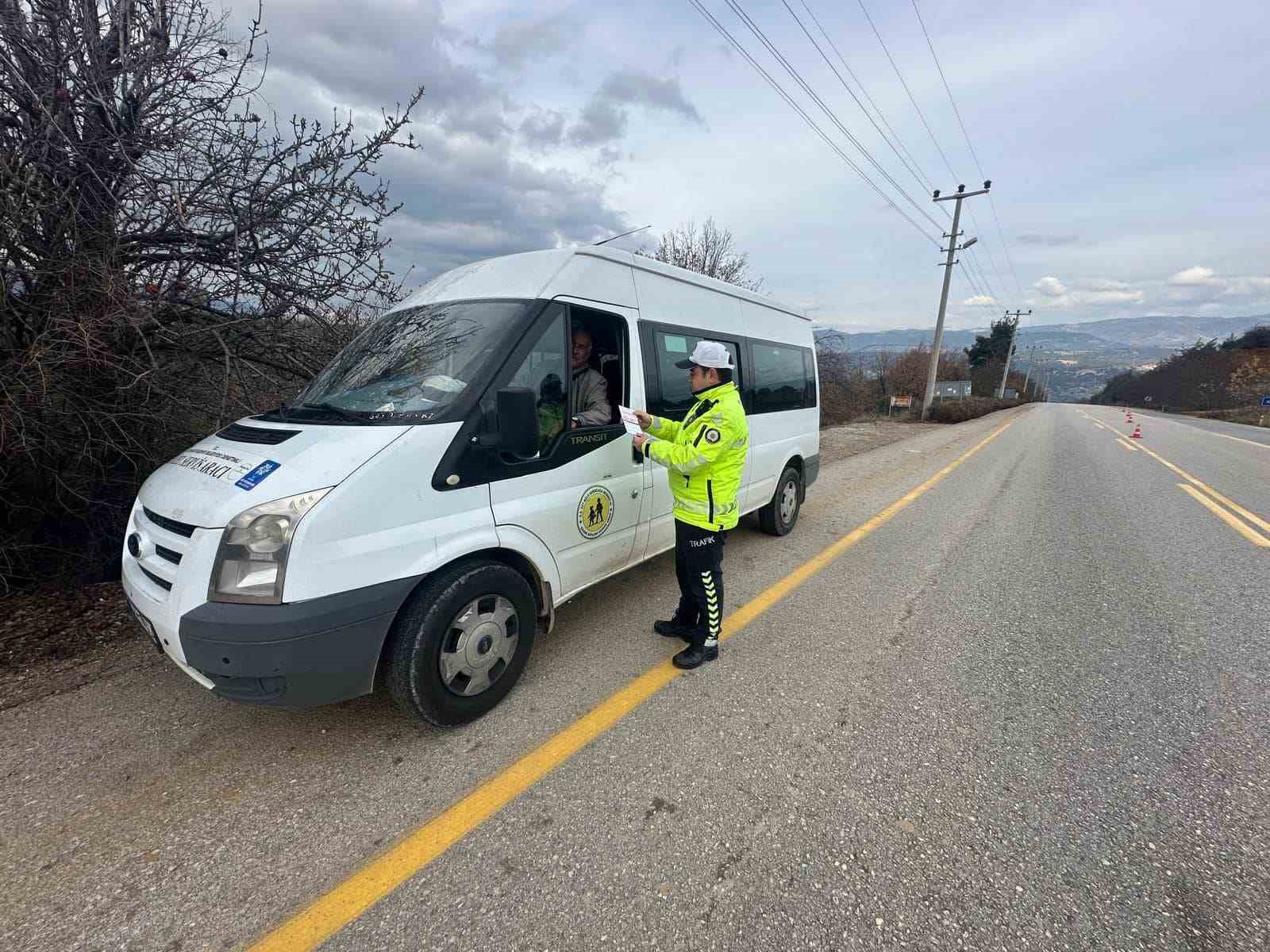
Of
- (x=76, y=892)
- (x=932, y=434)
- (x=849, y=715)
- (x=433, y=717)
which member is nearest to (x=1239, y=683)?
(x=849, y=715)

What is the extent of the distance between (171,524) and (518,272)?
2.08 metres

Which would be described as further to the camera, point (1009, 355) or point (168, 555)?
point (1009, 355)

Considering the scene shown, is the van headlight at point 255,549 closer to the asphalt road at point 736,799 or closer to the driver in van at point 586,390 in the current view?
the asphalt road at point 736,799

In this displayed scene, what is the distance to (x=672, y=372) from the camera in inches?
152

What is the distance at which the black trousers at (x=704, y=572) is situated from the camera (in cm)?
319

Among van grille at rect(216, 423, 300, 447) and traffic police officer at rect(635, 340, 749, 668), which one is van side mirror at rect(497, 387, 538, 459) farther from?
van grille at rect(216, 423, 300, 447)

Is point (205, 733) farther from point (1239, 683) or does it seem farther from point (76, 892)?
point (1239, 683)

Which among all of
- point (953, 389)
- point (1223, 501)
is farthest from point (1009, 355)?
point (1223, 501)

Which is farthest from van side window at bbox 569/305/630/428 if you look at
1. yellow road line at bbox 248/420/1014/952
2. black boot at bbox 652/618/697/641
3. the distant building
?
the distant building

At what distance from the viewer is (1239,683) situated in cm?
307

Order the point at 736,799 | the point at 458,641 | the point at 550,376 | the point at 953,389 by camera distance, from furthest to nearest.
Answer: the point at 953,389
the point at 550,376
the point at 458,641
the point at 736,799

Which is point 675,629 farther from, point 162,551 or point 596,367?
point 162,551

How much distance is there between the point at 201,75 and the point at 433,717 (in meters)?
4.45

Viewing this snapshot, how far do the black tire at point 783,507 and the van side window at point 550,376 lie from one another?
303 centimetres
